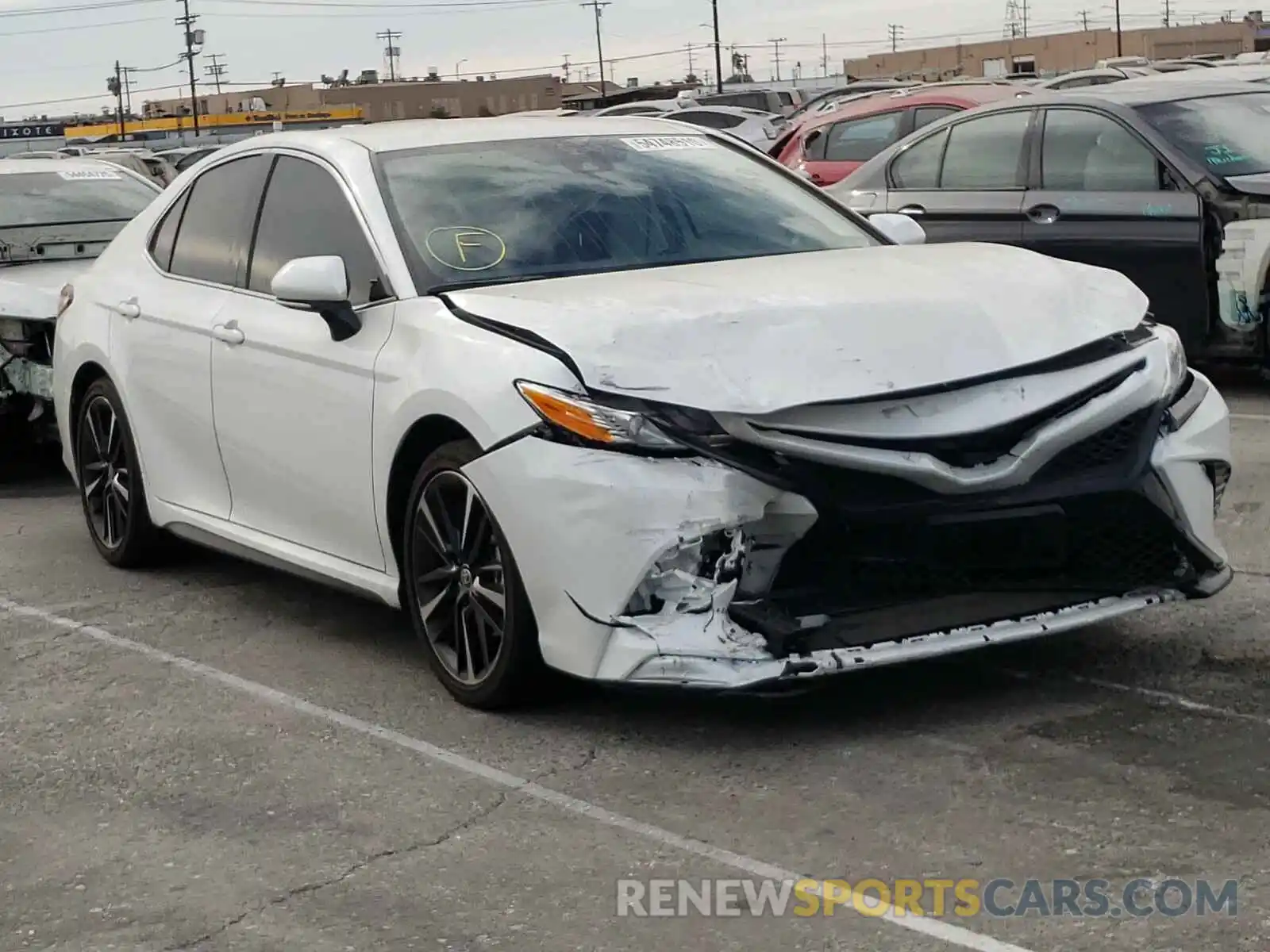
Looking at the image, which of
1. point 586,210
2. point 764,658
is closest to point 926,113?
point 586,210

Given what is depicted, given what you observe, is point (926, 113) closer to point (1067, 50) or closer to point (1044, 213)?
point (1044, 213)

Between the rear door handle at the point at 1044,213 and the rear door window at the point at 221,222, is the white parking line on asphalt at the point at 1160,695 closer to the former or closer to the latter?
the rear door window at the point at 221,222

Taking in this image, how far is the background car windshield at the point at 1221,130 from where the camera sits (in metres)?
9.99

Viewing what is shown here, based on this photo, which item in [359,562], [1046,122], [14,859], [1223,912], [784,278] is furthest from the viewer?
[1046,122]

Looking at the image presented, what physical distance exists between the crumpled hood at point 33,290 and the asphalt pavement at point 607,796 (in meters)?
3.49

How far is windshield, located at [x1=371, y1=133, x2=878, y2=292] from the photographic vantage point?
5.76 m

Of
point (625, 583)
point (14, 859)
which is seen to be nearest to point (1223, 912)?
point (625, 583)

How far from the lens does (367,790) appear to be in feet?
15.8

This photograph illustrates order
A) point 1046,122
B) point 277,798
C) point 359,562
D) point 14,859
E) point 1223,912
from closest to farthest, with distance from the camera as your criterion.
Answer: point 1223,912, point 14,859, point 277,798, point 359,562, point 1046,122

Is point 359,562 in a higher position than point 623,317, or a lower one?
lower

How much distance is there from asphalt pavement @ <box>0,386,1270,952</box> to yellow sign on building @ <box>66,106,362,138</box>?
7592 centimetres

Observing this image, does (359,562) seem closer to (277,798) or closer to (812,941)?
(277,798)

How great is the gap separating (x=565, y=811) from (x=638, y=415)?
3.06 feet

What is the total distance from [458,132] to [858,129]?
10.2 m
